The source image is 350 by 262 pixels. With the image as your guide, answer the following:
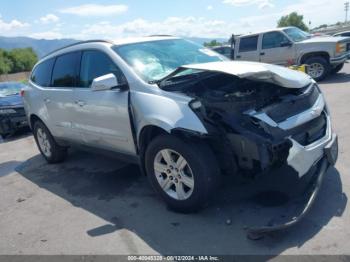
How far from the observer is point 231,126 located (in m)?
3.45

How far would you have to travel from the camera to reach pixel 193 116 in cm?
355

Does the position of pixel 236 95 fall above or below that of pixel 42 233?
above

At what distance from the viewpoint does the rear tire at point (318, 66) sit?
11906mm

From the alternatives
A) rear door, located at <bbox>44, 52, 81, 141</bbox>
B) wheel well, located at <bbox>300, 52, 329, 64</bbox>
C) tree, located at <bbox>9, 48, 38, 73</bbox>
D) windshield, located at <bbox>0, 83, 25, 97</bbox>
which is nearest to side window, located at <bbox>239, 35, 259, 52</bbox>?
wheel well, located at <bbox>300, 52, 329, 64</bbox>

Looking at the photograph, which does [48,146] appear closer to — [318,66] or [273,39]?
[318,66]

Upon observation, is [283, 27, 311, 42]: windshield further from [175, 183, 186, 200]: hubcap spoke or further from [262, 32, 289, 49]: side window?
[175, 183, 186, 200]: hubcap spoke

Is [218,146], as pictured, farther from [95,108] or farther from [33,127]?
[33,127]

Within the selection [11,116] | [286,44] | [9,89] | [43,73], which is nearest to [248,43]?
[286,44]

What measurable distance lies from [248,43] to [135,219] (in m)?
10.9

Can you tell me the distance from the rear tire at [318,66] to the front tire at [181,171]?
9574 millimetres

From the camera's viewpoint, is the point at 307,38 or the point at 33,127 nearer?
the point at 33,127

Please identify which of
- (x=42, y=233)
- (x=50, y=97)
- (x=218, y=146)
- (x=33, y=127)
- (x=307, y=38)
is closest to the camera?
(x=218, y=146)

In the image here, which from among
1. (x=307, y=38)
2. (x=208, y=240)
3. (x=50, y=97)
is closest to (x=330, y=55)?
(x=307, y=38)

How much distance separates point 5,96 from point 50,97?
17.2 feet
